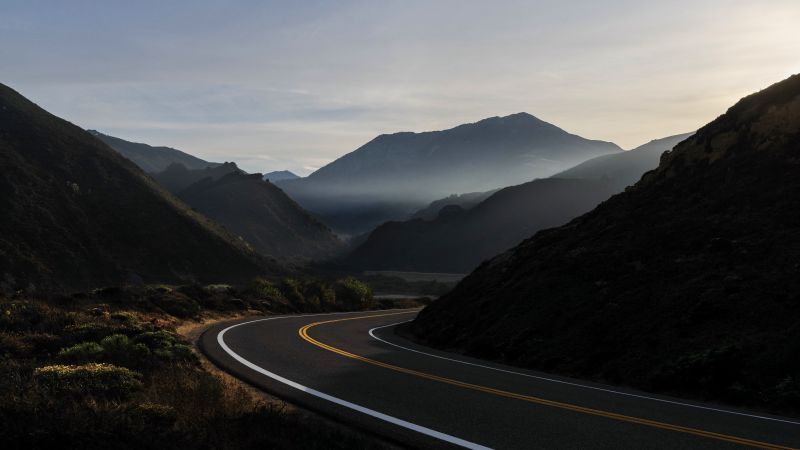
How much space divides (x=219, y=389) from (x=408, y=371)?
5612mm

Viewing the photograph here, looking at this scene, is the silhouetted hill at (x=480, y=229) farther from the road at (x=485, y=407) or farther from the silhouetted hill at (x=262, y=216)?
the road at (x=485, y=407)

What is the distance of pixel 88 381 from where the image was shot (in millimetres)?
7941

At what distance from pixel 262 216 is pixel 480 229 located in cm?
6706

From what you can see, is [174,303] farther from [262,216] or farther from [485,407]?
[262,216]

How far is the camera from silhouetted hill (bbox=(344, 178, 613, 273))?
136m

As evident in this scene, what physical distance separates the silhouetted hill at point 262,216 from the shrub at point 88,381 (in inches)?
5470

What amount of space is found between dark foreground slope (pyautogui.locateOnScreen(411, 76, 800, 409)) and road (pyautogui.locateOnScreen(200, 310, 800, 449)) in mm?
1936

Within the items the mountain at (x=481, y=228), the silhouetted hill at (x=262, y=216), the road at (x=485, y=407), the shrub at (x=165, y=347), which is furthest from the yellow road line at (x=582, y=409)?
the silhouetted hill at (x=262, y=216)

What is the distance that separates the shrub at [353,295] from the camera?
156ft

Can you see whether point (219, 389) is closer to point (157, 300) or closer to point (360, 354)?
point (360, 354)

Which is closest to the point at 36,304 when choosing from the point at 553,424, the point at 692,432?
the point at 553,424

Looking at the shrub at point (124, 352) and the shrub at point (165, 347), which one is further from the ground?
the shrub at point (124, 352)

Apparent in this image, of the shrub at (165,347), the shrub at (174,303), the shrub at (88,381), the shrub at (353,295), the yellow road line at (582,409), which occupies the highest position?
the shrub at (88,381)

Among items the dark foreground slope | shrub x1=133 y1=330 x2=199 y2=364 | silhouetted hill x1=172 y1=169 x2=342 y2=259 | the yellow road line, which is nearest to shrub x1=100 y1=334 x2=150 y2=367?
shrub x1=133 y1=330 x2=199 y2=364
